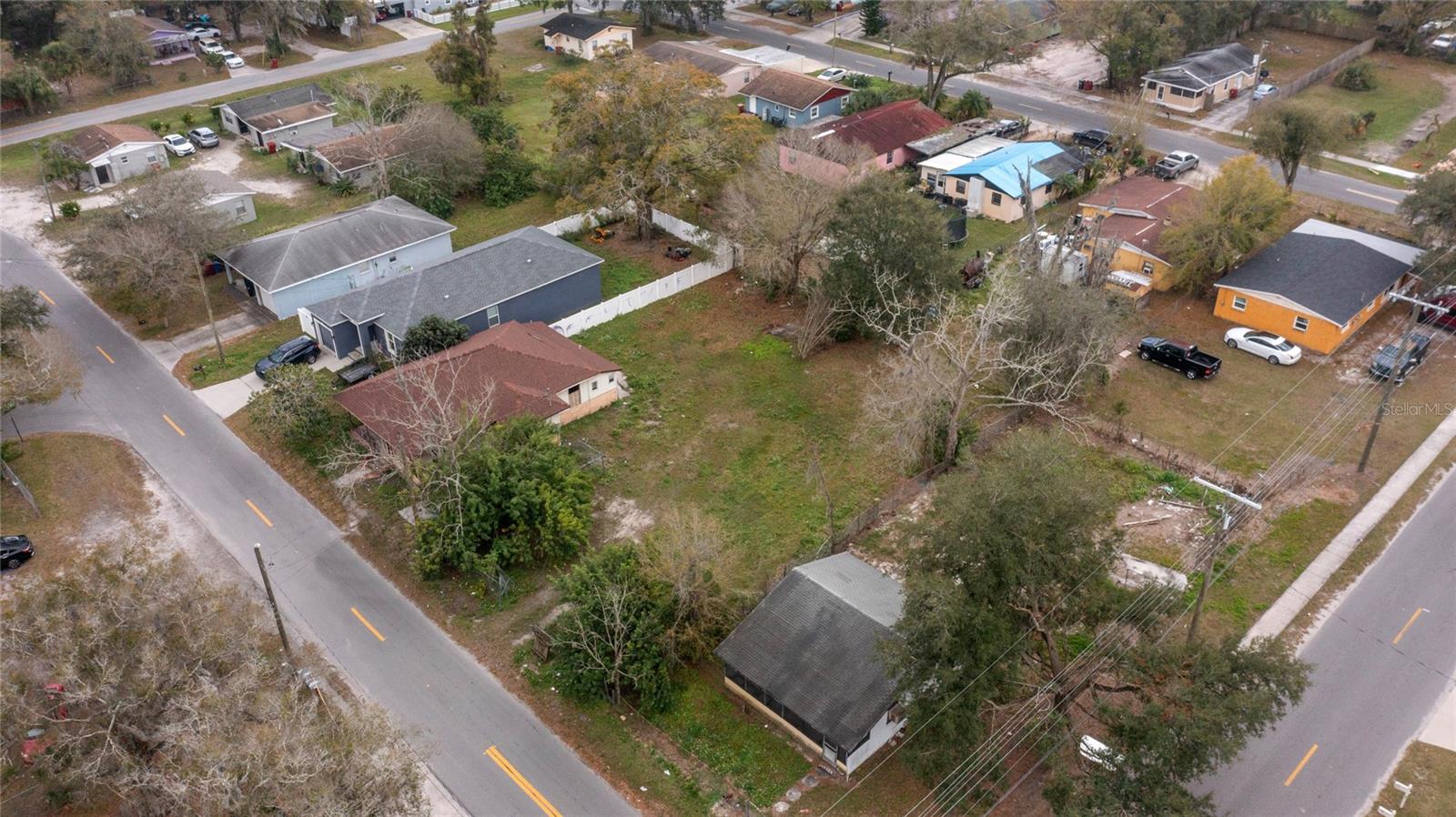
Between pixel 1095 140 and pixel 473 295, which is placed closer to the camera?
pixel 473 295

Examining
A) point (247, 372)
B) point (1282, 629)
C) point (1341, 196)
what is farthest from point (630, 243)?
point (1341, 196)

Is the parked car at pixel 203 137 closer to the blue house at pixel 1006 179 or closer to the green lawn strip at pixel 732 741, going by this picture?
the blue house at pixel 1006 179

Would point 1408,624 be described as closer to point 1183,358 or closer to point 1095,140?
point 1183,358

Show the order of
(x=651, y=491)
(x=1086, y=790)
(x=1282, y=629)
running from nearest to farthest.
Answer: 1. (x=1086, y=790)
2. (x=1282, y=629)
3. (x=651, y=491)

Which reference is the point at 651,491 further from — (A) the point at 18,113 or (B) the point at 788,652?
(A) the point at 18,113

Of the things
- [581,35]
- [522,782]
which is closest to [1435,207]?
[522,782]

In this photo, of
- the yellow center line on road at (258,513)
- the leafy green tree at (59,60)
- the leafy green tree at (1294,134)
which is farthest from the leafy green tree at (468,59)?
the leafy green tree at (1294,134)

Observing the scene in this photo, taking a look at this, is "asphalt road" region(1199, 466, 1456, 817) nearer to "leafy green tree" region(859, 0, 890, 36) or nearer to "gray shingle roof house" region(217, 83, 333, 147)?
"gray shingle roof house" region(217, 83, 333, 147)
